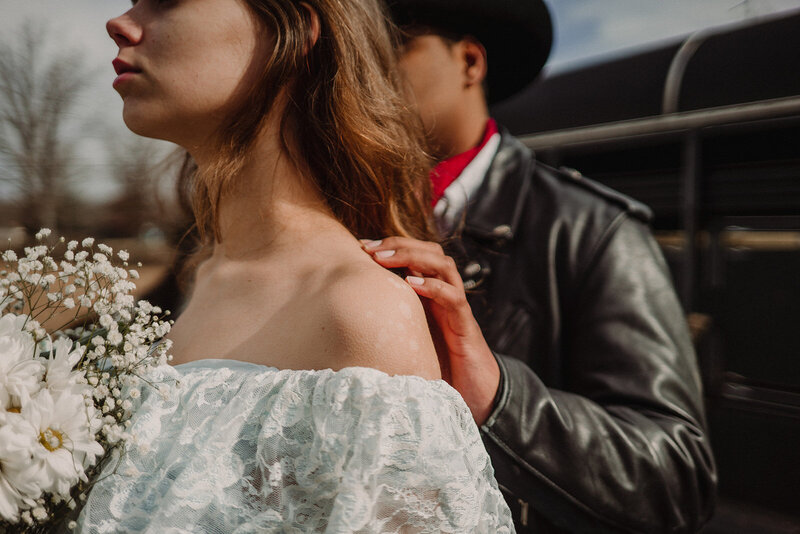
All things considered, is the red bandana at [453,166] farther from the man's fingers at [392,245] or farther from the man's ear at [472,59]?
the man's fingers at [392,245]

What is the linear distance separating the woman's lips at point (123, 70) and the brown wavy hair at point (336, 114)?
0.21 m

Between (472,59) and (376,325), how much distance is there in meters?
1.49

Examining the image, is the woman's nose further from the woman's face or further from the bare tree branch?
the bare tree branch

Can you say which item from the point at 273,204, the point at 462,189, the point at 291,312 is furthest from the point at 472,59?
the point at 291,312

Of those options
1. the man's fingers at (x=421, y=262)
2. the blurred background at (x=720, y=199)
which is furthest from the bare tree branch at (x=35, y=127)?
the man's fingers at (x=421, y=262)

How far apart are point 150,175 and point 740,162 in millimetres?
2918

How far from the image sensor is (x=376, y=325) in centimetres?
100

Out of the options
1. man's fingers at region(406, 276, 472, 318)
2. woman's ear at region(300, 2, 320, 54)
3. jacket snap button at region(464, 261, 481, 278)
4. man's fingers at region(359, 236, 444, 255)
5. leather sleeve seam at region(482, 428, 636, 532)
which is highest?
woman's ear at region(300, 2, 320, 54)

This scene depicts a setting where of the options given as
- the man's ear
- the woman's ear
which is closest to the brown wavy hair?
the woman's ear

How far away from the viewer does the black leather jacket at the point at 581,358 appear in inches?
60.4

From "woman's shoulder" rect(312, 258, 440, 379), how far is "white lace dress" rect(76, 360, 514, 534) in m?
0.04

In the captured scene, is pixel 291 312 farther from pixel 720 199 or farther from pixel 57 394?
pixel 720 199

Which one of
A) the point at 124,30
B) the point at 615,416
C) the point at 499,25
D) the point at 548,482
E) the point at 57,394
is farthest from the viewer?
the point at 499,25

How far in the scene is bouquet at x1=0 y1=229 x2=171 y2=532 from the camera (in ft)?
2.85
